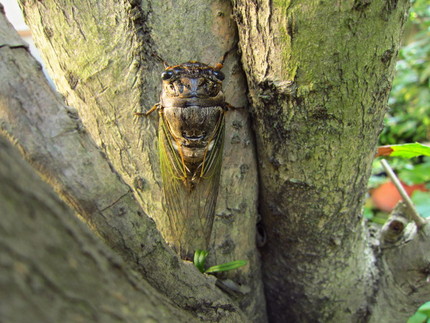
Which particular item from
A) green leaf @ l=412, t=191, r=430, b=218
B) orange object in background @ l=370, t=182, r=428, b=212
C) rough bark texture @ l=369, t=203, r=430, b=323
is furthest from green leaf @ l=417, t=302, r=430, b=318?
orange object in background @ l=370, t=182, r=428, b=212

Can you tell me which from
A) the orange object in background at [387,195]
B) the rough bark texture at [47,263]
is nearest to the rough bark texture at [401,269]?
the rough bark texture at [47,263]

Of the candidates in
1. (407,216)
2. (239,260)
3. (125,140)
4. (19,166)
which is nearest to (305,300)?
(239,260)

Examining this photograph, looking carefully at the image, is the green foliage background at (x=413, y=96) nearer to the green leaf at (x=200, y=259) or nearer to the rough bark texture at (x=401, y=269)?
the rough bark texture at (x=401, y=269)

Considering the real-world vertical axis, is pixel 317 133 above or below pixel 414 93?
above

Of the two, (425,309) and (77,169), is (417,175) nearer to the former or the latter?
(425,309)

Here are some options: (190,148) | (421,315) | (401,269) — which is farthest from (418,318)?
(190,148)

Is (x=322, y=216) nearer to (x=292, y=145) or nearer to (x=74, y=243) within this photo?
(x=292, y=145)
